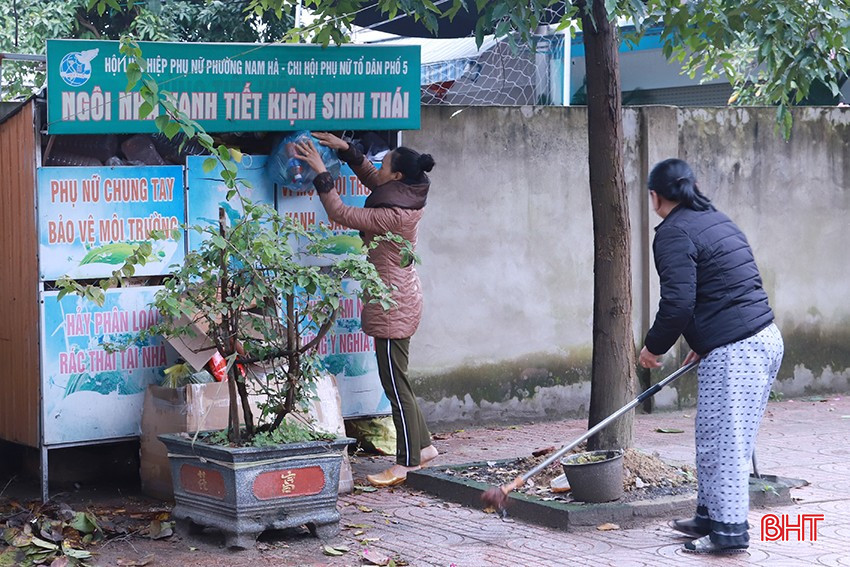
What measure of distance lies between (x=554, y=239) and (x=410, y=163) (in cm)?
231

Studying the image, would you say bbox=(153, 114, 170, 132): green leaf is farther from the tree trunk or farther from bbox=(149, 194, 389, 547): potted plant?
the tree trunk

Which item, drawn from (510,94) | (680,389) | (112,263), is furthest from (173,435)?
(510,94)

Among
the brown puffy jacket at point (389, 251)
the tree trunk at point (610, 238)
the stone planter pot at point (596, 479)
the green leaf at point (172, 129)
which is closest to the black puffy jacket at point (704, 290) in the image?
the stone planter pot at point (596, 479)

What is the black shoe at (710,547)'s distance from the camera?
535 centimetres

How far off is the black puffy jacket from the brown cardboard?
2412 millimetres

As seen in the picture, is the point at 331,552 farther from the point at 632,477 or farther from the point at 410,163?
the point at 410,163

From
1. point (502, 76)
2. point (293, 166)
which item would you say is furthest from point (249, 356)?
point (502, 76)

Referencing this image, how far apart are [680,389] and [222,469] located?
507 cm

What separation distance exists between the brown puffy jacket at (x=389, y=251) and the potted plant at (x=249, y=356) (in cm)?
98

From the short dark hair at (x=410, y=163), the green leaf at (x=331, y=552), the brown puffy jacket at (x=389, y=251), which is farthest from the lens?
the short dark hair at (x=410, y=163)

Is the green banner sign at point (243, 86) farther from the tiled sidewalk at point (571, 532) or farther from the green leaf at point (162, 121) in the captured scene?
the tiled sidewalk at point (571, 532)

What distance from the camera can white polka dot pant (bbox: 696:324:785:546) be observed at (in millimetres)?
5355

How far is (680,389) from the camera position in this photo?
9570mm

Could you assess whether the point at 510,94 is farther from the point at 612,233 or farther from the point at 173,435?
the point at 173,435
